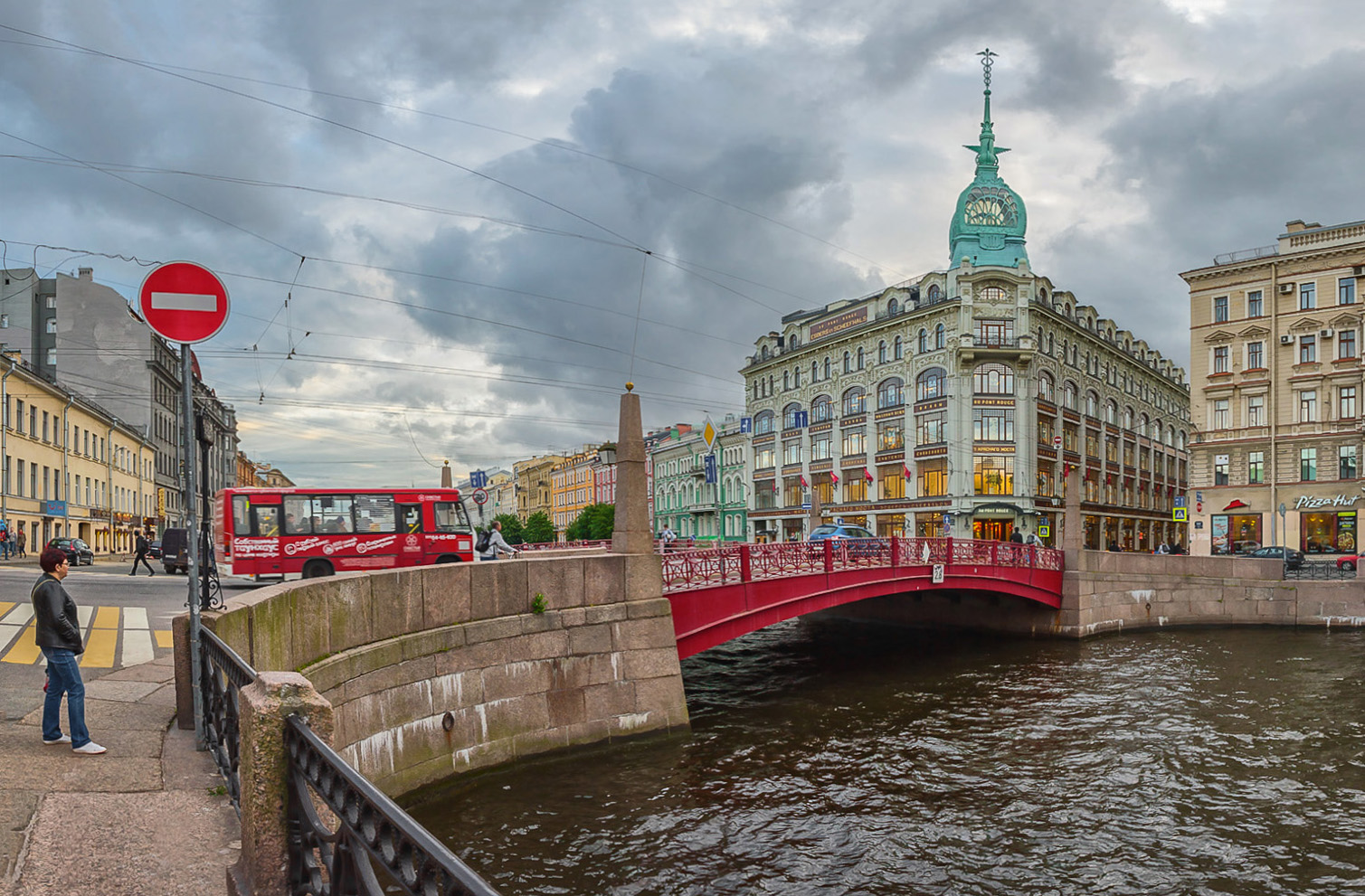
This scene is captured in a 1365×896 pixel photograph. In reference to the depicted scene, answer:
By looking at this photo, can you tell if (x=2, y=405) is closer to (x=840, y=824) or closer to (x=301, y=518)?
(x=301, y=518)

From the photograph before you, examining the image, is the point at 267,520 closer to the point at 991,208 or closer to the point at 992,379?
the point at 992,379

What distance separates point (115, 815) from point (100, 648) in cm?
700

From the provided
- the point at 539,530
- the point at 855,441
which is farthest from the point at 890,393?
the point at 539,530

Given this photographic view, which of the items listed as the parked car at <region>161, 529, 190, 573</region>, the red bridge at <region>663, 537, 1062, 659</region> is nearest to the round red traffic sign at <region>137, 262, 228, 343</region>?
the red bridge at <region>663, 537, 1062, 659</region>

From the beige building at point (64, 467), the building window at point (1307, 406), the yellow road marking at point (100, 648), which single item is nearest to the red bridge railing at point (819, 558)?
the yellow road marking at point (100, 648)

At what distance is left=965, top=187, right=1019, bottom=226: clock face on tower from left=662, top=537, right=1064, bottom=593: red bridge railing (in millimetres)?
32883

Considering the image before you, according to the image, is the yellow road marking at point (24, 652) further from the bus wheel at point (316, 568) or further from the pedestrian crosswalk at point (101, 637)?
the bus wheel at point (316, 568)

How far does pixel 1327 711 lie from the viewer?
696 inches

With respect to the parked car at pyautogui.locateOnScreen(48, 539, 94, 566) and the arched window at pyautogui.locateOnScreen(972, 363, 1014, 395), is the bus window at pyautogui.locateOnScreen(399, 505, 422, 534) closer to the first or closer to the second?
the parked car at pyautogui.locateOnScreen(48, 539, 94, 566)

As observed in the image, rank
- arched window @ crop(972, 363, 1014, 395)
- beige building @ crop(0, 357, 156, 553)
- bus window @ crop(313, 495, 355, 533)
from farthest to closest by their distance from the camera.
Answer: arched window @ crop(972, 363, 1014, 395) < beige building @ crop(0, 357, 156, 553) < bus window @ crop(313, 495, 355, 533)

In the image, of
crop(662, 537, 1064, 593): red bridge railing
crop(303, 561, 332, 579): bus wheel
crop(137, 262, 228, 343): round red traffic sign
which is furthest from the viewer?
crop(303, 561, 332, 579): bus wheel

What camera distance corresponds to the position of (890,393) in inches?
2231

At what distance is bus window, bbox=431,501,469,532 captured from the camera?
78.5 feet

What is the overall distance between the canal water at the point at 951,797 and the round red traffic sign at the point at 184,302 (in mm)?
6166
